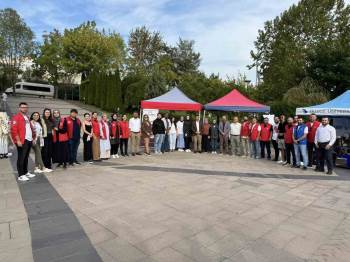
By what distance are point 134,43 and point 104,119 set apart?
3346cm

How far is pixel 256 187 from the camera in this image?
23.3ft

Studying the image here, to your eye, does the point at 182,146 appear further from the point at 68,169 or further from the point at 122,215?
the point at 122,215

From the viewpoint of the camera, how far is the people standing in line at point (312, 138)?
984 centimetres

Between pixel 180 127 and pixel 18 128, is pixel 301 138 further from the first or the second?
pixel 18 128

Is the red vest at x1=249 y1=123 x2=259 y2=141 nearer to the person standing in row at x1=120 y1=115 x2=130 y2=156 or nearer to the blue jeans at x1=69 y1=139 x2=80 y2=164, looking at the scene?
the person standing in row at x1=120 y1=115 x2=130 y2=156

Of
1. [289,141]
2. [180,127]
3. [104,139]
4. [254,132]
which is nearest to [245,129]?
[254,132]

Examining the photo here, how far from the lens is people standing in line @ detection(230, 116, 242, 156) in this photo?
12.5m

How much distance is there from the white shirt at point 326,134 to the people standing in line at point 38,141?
7620 millimetres

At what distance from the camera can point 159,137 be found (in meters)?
12.6

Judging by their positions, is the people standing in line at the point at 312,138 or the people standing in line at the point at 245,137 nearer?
the people standing in line at the point at 312,138

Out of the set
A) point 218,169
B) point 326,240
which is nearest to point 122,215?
point 326,240

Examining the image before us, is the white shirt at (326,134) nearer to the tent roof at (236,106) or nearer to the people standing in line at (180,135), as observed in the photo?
the tent roof at (236,106)

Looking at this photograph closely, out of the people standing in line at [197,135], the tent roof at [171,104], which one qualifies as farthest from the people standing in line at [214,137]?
the tent roof at [171,104]

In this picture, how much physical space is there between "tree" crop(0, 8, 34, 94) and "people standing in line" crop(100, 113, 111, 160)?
34.1m
